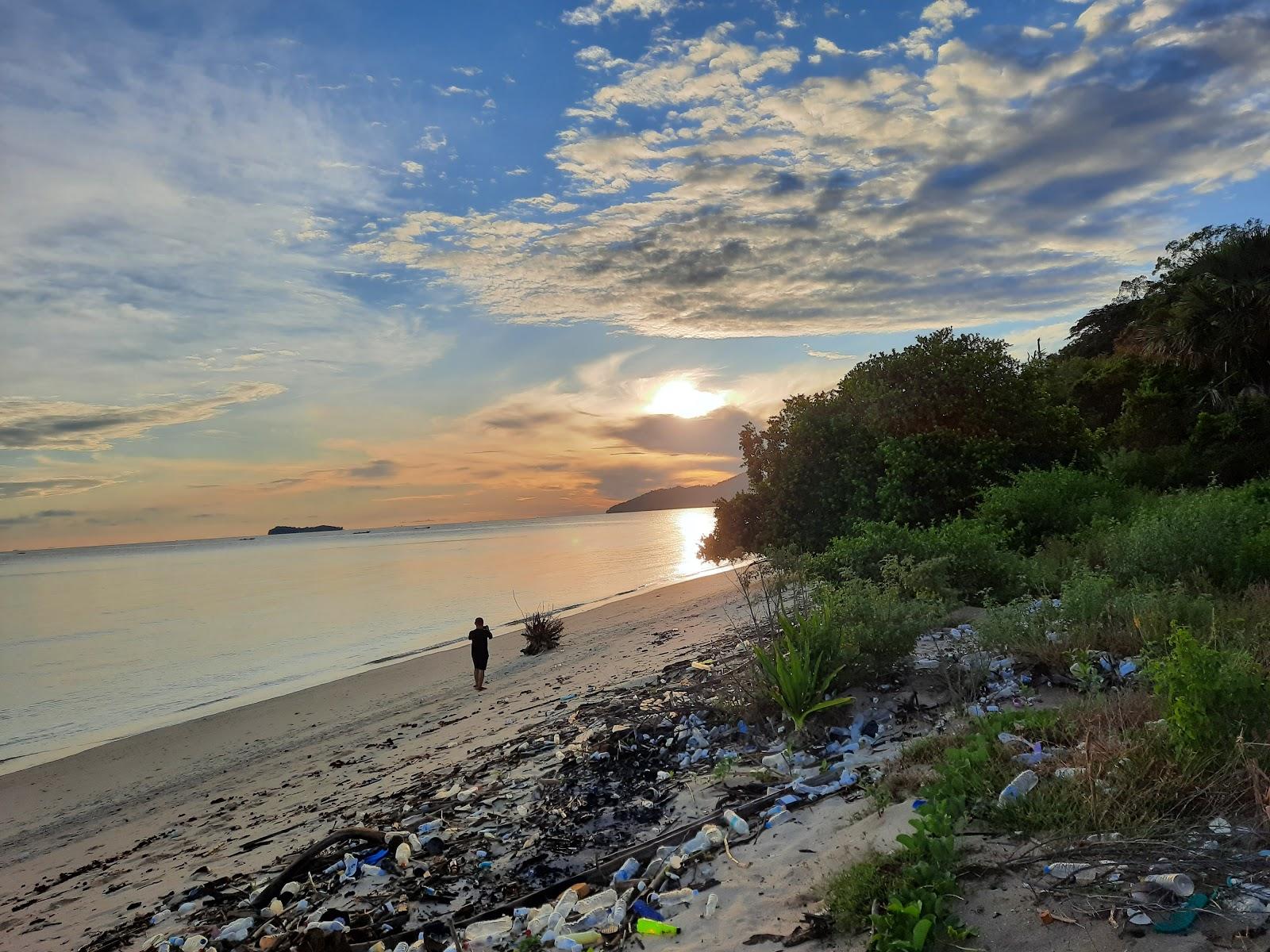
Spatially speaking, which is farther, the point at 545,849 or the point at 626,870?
the point at 545,849

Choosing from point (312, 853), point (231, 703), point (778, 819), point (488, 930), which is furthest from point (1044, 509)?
point (231, 703)

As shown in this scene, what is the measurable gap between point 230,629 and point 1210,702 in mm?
31984

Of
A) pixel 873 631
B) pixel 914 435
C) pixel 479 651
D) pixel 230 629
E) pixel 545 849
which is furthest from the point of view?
pixel 230 629

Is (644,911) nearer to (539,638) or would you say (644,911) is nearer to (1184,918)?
(1184,918)

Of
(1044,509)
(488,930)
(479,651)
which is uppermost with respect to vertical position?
(1044,509)

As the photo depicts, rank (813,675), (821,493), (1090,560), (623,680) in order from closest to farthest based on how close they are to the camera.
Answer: (813,675), (1090,560), (623,680), (821,493)

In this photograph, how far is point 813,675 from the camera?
21.1ft

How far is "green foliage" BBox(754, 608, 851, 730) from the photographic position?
636 centimetres

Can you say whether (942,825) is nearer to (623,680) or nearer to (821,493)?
(623,680)

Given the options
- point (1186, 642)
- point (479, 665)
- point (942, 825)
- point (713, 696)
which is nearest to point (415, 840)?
point (713, 696)

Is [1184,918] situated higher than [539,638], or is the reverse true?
[1184,918]

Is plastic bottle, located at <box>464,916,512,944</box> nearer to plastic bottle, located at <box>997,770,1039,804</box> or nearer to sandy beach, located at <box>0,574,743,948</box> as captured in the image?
plastic bottle, located at <box>997,770,1039,804</box>

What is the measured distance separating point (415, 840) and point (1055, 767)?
4.61 metres

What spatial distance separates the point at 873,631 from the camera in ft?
23.0
